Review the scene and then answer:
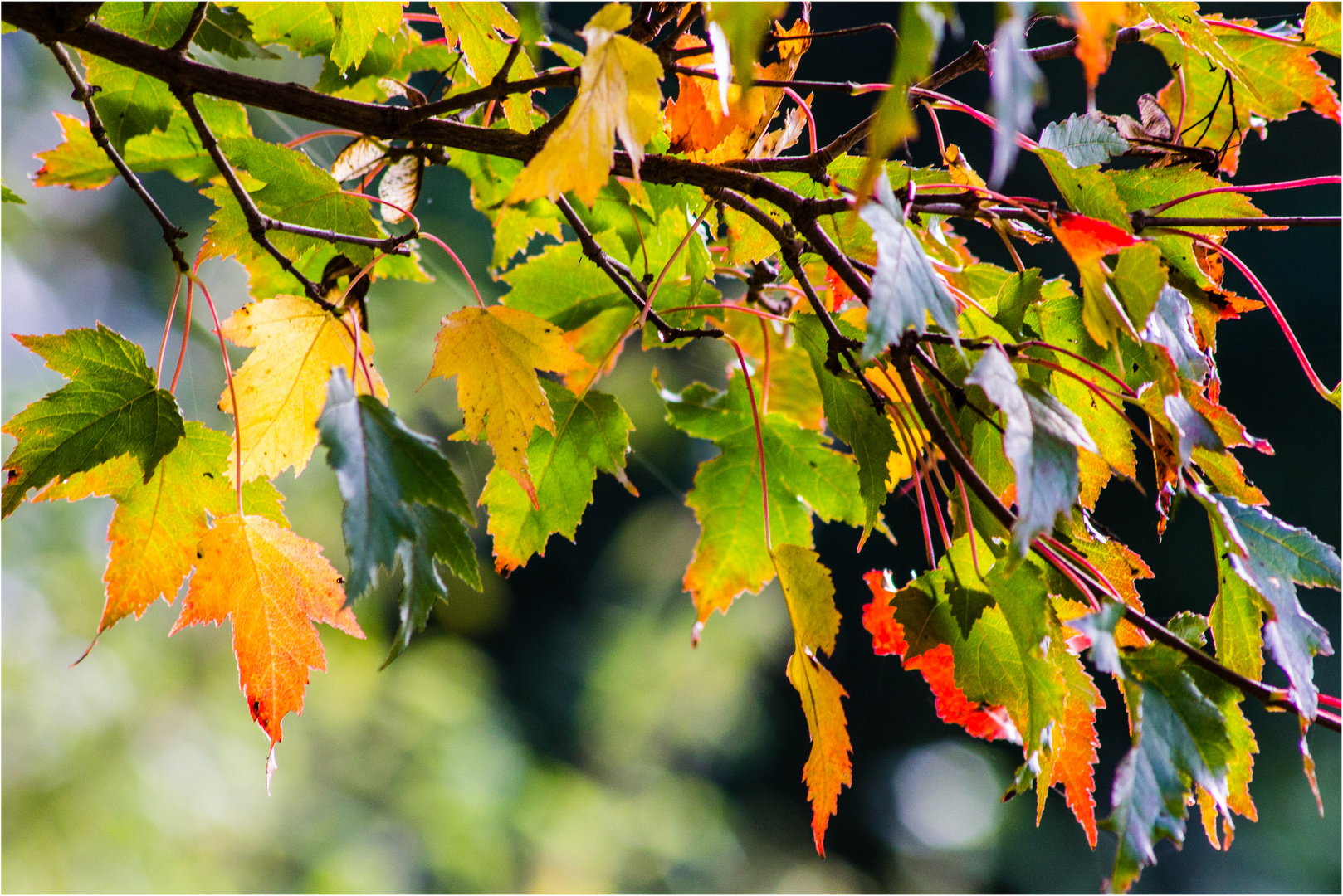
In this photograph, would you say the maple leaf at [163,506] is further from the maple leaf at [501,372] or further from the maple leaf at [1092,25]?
the maple leaf at [1092,25]

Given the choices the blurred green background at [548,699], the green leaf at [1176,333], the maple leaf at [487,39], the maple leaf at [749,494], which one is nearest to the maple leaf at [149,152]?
the maple leaf at [487,39]

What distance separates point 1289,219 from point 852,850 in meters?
2.15

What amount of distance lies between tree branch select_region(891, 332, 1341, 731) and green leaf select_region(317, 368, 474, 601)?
0.38 ft

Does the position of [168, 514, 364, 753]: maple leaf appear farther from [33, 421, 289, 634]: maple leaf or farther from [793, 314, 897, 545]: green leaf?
[793, 314, 897, 545]: green leaf

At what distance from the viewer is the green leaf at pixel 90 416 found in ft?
0.86

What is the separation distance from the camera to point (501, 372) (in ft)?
0.91

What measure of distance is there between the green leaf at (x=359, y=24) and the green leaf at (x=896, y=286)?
8.3 inches

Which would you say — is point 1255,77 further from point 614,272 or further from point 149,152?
point 149,152

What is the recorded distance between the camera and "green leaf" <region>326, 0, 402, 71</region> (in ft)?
0.98

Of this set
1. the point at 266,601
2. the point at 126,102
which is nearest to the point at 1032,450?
the point at 266,601

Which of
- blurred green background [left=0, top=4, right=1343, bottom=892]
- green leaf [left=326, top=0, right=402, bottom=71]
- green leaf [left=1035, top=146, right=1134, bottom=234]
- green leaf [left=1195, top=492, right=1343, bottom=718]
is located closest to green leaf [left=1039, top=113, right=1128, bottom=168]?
green leaf [left=1035, top=146, right=1134, bottom=234]

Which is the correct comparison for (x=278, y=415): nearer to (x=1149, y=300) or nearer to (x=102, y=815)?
(x=1149, y=300)

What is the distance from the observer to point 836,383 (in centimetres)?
27

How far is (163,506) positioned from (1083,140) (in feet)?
1.13
